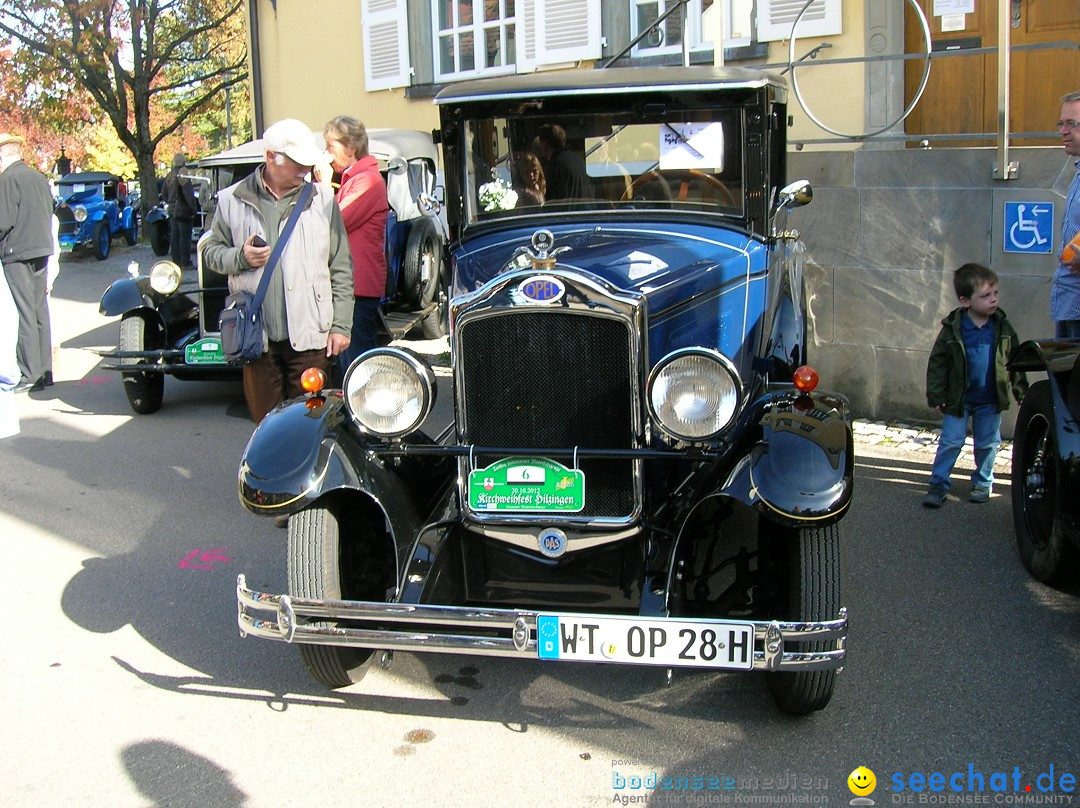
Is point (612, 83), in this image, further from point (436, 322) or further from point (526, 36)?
point (526, 36)

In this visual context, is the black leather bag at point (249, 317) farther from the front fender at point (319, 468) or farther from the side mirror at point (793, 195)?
the side mirror at point (793, 195)

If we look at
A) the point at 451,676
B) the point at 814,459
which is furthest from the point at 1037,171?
the point at 451,676

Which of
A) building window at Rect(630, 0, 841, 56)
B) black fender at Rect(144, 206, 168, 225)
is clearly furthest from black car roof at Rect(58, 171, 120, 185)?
building window at Rect(630, 0, 841, 56)

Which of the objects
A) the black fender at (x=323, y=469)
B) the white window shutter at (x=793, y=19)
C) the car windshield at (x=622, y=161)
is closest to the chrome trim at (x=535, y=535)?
the black fender at (x=323, y=469)

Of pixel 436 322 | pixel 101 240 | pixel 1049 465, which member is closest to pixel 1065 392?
pixel 1049 465

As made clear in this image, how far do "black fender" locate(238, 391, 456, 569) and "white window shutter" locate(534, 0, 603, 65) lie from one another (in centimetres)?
759

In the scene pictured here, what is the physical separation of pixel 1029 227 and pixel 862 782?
14.0 feet

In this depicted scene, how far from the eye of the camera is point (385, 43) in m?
12.6

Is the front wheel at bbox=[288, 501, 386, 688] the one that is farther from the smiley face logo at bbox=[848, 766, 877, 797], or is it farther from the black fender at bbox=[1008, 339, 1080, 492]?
the black fender at bbox=[1008, 339, 1080, 492]

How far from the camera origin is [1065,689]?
3617 millimetres

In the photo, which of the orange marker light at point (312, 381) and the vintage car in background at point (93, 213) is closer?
the orange marker light at point (312, 381)

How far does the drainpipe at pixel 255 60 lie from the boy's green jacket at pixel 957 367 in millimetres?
10696

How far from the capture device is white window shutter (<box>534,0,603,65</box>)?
418 inches

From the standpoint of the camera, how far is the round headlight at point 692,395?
3.36 metres
